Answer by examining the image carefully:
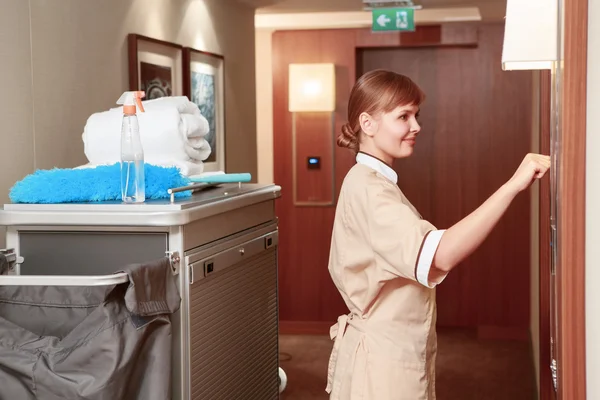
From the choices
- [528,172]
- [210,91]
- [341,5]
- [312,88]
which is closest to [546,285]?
[528,172]

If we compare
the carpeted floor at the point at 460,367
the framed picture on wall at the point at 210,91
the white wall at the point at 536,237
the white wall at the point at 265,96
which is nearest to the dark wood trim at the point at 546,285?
the white wall at the point at 536,237

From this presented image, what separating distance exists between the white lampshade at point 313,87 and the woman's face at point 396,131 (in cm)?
412

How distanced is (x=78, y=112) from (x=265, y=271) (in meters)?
0.95

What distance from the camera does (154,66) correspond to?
155 inches

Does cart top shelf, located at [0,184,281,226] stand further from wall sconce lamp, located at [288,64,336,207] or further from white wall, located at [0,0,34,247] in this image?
wall sconce lamp, located at [288,64,336,207]

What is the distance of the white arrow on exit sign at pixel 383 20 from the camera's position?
555 cm

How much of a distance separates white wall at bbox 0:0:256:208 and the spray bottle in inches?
22.1

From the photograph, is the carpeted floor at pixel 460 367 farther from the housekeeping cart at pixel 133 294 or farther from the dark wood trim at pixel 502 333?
the housekeeping cart at pixel 133 294

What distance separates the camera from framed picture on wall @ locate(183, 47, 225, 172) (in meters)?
4.43

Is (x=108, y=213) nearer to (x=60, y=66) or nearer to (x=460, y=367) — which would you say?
(x=60, y=66)
